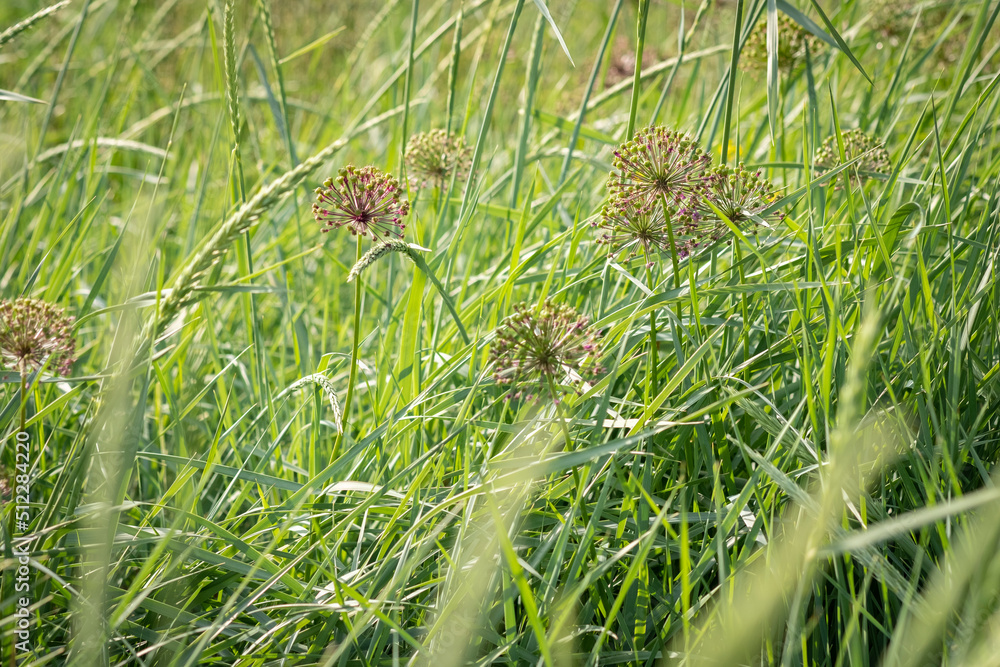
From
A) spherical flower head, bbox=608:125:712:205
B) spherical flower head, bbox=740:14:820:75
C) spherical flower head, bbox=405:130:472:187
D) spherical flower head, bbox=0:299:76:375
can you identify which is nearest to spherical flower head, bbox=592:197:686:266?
spherical flower head, bbox=608:125:712:205

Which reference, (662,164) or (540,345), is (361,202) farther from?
(662,164)

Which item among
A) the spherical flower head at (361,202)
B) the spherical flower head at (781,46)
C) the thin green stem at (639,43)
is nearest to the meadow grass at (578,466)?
the thin green stem at (639,43)

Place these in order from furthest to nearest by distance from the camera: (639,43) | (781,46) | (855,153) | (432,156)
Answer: (781,46), (432,156), (855,153), (639,43)

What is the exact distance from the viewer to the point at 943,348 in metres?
1.38

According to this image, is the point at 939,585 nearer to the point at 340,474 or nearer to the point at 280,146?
the point at 340,474

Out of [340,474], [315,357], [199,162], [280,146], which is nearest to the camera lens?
[340,474]

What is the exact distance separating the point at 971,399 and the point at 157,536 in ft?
5.69

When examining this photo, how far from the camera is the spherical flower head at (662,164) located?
4.17ft

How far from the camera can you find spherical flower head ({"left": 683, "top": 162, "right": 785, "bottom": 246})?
1.33m

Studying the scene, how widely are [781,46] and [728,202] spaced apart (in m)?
1.38

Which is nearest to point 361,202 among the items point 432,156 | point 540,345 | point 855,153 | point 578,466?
point 540,345

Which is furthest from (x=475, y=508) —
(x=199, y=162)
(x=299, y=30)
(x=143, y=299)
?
(x=299, y=30)

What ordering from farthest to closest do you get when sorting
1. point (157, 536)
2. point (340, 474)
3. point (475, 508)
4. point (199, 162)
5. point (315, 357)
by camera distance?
point (199, 162), point (315, 357), point (340, 474), point (475, 508), point (157, 536)

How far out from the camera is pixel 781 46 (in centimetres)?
234
